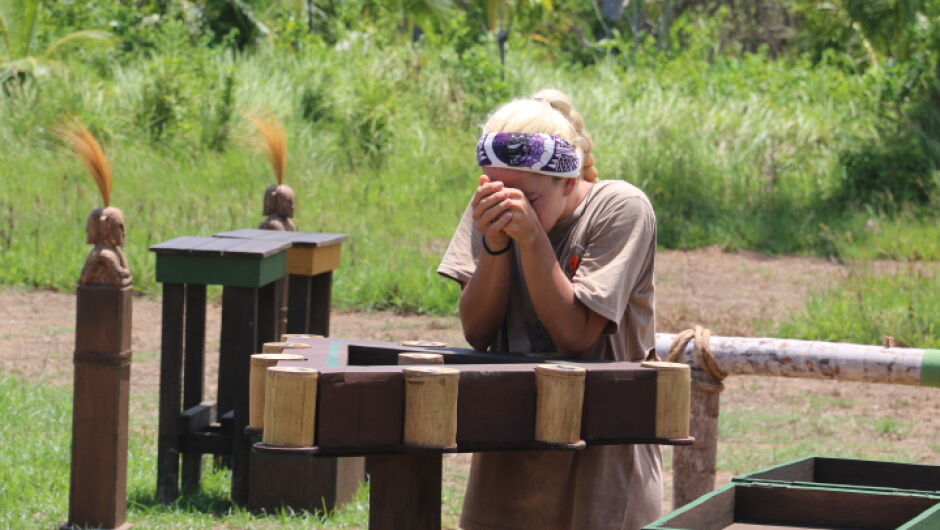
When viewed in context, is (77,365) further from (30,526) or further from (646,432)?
(646,432)

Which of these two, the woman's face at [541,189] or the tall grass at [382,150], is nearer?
the woman's face at [541,189]

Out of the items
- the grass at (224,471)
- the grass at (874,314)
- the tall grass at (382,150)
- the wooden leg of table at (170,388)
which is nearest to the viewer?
the grass at (224,471)

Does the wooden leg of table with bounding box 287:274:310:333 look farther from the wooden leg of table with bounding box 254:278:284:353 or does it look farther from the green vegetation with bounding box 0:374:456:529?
the green vegetation with bounding box 0:374:456:529

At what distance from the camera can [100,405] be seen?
172 inches

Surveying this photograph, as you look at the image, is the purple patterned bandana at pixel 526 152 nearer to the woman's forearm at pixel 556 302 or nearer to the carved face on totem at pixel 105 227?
the woman's forearm at pixel 556 302

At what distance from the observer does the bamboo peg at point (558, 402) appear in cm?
231

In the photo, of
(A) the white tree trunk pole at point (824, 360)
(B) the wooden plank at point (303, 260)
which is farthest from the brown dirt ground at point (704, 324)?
(A) the white tree trunk pole at point (824, 360)

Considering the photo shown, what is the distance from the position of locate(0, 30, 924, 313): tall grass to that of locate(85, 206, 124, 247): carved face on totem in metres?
5.39

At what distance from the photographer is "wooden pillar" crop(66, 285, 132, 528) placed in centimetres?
433

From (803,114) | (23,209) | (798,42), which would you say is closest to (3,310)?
(23,209)

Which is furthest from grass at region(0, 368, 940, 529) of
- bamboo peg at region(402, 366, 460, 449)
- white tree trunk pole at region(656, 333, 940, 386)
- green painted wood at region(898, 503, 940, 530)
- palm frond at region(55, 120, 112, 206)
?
green painted wood at region(898, 503, 940, 530)

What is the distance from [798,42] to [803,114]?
1211cm

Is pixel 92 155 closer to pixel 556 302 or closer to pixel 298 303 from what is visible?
pixel 298 303

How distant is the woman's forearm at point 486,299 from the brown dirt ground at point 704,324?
10.2 ft
